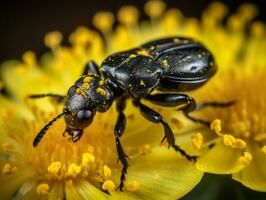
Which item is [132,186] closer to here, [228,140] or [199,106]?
[228,140]

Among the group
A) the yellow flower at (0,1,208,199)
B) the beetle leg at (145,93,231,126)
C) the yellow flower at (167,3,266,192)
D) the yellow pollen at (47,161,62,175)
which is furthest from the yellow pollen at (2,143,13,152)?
the yellow flower at (167,3,266,192)

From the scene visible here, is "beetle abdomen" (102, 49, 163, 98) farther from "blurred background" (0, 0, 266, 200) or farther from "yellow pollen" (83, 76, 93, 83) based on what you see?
"blurred background" (0, 0, 266, 200)

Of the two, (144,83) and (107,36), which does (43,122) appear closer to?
(144,83)

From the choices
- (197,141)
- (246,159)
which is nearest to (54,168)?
(197,141)

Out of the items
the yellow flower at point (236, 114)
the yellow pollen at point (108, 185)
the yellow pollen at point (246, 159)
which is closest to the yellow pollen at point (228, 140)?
the yellow flower at point (236, 114)

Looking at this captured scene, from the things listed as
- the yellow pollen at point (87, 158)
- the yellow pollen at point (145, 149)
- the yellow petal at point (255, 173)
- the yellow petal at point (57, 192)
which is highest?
the yellow pollen at point (87, 158)

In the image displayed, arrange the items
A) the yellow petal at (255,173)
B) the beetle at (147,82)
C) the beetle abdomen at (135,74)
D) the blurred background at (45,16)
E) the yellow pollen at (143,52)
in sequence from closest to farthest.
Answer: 1. the yellow petal at (255,173)
2. the beetle at (147,82)
3. the beetle abdomen at (135,74)
4. the yellow pollen at (143,52)
5. the blurred background at (45,16)

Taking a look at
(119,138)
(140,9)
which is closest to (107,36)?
(140,9)

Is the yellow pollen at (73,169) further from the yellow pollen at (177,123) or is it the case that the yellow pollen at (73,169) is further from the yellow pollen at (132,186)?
the yellow pollen at (177,123)
